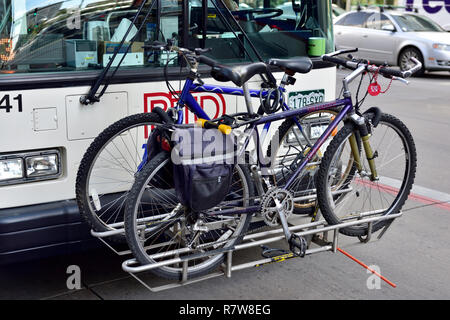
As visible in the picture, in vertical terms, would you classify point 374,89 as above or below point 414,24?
below

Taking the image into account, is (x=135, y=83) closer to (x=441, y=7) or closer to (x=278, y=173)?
(x=278, y=173)

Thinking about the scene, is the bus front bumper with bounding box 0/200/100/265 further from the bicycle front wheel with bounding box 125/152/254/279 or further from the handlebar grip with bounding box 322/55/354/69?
the handlebar grip with bounding box 322/55/354/69

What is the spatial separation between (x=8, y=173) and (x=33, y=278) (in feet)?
3.56

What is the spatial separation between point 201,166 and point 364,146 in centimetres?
122

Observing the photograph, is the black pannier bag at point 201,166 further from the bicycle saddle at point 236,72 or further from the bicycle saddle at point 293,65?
the bicycle saddle at point 293,65

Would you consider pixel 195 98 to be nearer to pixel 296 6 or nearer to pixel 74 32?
pixel 74 32

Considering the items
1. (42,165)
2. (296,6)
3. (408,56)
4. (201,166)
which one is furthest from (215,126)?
(408,56)

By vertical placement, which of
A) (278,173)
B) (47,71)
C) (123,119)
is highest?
(47,71)

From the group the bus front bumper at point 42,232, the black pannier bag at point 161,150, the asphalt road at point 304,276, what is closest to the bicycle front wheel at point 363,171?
the asphalt road at point 304,276

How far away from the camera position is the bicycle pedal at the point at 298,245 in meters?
3.76

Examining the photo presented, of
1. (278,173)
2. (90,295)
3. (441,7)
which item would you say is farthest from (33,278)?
(441,7)

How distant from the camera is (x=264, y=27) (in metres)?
4.48

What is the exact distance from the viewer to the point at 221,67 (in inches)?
137
